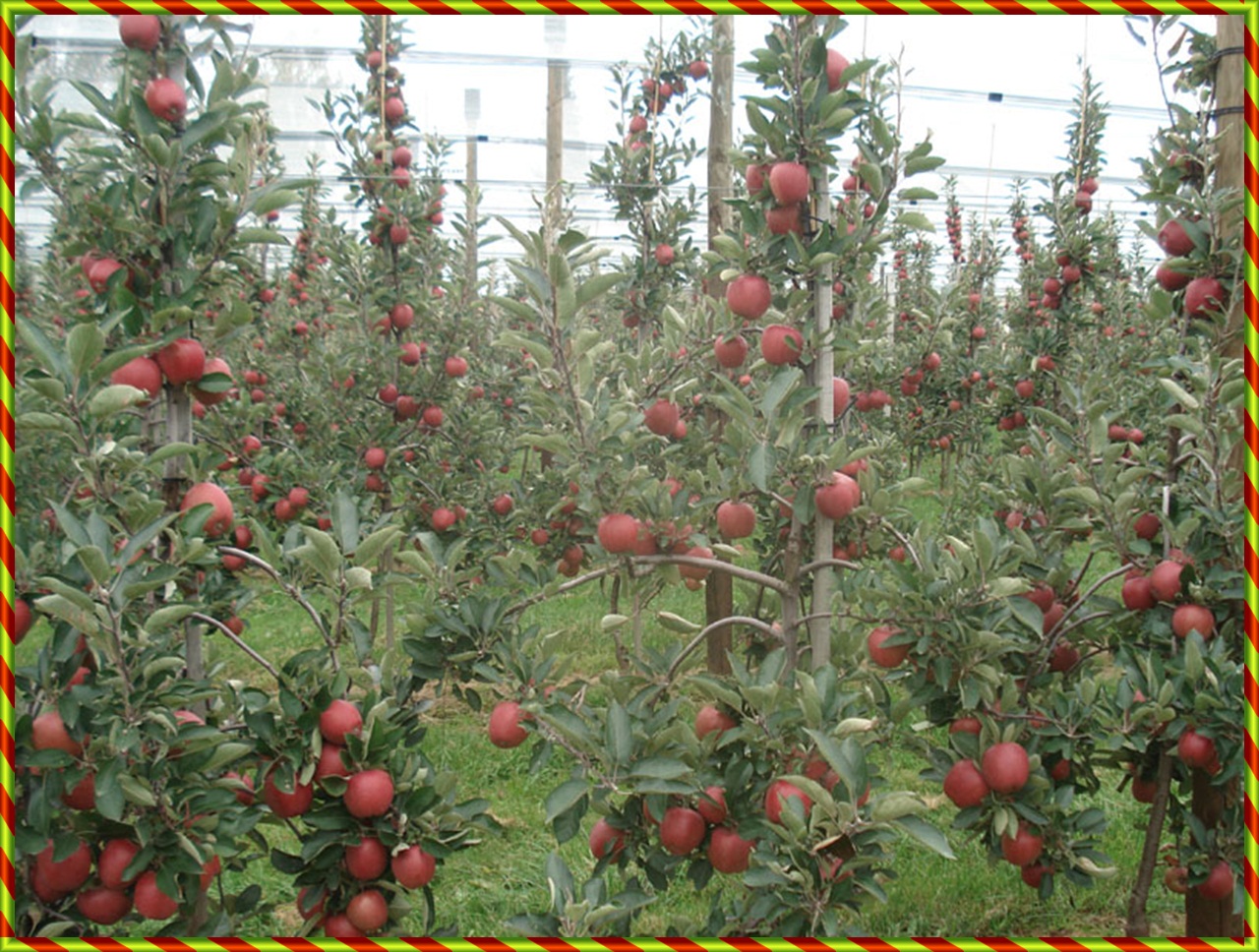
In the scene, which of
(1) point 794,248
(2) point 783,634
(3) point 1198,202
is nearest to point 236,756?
(2) point 783,634

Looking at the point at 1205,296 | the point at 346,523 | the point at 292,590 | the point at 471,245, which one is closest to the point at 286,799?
the point at 292,590

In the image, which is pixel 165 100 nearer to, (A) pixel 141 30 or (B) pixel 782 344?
(A) pixel 141 30

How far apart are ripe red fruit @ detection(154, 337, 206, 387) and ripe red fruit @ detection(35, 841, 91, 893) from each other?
2.33 ft

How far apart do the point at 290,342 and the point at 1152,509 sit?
5.62 metres

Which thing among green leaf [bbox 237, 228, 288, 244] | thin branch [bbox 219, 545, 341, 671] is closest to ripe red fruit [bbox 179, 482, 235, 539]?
thin branch [bbox 219, 545, 341, 671]

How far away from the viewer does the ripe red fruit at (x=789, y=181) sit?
1817 mm

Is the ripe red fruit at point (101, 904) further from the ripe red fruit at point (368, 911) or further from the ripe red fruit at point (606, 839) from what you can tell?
the ripe red fruit at point (606, 839)

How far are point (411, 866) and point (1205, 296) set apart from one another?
1.74 metres

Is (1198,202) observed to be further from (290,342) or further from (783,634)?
(290,342)

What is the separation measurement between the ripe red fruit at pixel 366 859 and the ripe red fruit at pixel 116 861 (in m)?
0.30

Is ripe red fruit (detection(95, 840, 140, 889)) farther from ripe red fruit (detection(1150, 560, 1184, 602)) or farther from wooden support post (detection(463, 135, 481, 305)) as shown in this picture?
wooden support post (detection(463, 135, 481, 305))

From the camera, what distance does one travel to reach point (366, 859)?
159cm

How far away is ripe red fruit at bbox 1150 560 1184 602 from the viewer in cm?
184

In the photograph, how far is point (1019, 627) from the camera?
206cm
